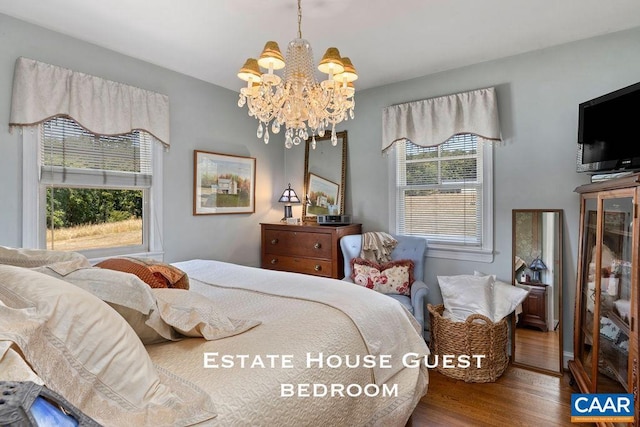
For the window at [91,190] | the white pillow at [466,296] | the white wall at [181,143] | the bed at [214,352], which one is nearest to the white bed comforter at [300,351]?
the bed at [214,352]

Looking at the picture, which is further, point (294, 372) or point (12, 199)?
point (12, 199)

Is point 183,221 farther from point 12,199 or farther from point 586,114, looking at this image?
point 586,114

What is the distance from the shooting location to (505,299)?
8.96ft

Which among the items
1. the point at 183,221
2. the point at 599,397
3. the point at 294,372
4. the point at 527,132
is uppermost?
the point at 527,132

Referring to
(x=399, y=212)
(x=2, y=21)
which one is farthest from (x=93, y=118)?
(x=399, y=212)

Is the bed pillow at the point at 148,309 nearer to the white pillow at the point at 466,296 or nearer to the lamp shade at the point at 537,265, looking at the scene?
the white pillow at the point at 466,296

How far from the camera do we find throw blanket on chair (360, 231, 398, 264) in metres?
3.23

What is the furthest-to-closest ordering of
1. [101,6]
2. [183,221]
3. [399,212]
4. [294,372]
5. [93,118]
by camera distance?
1. [399,212]
2. [183,221]
3. [93,118]
4. [101,6]
5. [294,372]

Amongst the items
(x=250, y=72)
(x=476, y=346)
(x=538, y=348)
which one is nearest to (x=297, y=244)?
(x=476, y=346)

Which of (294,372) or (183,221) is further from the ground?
(183,221)

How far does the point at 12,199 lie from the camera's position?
2.30 metres

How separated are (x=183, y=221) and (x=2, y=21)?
6.01 feet

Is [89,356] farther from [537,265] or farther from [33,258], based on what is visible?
[537,265]

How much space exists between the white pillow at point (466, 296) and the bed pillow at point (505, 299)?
1.4 inches
